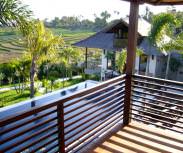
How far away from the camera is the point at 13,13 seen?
5434mm

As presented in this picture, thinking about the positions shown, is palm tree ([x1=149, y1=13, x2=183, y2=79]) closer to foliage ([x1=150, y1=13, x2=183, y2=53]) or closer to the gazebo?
foliage ([x1=150, y1=13, x2=183, y2=53])

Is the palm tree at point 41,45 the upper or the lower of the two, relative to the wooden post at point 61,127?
upper

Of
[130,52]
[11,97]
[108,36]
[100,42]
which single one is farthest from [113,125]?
[108,36]

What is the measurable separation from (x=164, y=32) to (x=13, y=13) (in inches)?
317

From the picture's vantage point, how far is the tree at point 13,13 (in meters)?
5.21

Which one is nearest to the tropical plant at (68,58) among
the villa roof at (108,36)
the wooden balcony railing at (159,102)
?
the villa roof at (108,36)

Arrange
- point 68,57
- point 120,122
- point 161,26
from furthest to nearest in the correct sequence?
point 68,57 < point 161,26 < point 120,122

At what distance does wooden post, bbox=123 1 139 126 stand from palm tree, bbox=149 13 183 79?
24.5 ft

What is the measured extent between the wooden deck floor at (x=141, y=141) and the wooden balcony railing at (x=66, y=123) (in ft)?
0.71

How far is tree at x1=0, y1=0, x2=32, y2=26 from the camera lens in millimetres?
5207

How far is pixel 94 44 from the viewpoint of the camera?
17.1 metres

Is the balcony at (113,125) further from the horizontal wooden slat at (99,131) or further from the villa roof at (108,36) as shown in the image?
the villa roof at (108,36)

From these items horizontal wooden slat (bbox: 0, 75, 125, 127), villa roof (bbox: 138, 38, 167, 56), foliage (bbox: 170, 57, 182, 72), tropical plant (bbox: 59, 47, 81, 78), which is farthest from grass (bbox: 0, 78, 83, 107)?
horizontal wooden slat (bbox: 0, 75, 125, 127)

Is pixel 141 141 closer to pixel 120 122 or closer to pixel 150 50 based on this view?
pixel 120 122
